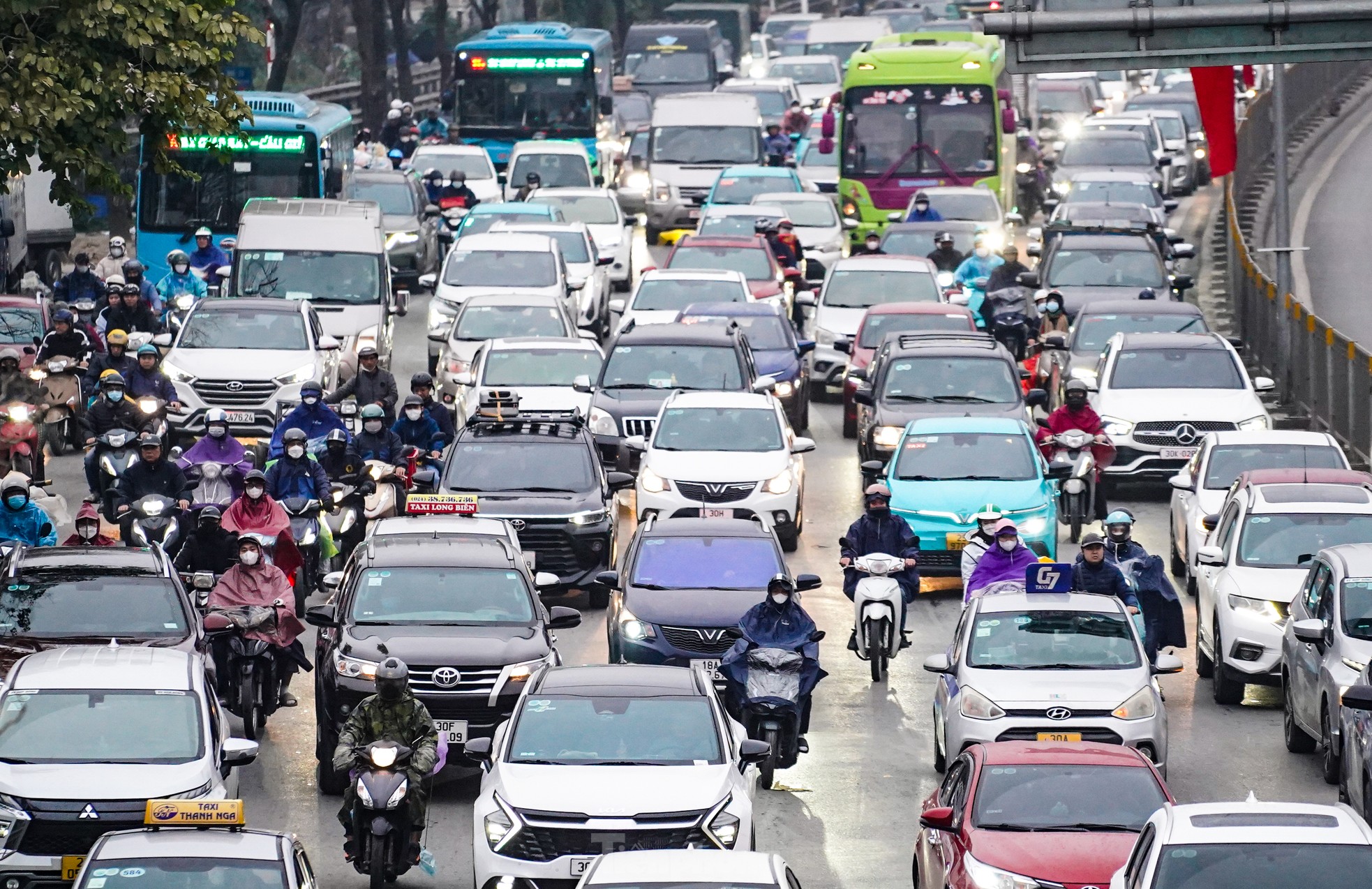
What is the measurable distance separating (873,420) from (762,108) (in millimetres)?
37598

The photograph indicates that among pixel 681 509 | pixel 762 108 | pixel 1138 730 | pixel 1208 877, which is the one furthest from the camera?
pixel 762 108

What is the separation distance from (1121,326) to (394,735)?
17.3 meters

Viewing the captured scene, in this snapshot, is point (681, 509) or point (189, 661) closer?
point (189, 661)

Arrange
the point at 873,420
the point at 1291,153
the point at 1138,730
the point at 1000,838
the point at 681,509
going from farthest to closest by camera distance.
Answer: the point at 1291,153 → the point at 873,420 → the point at 681,509 → the point at 1138,730 → the point at 1000,838

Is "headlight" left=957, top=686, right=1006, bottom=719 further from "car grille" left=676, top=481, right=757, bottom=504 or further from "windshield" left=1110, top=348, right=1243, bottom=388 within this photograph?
"windshield" left=1110, top=348, right=1243, bottom=388

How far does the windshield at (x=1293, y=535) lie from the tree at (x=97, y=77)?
28.9 ft

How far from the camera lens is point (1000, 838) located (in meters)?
13.6

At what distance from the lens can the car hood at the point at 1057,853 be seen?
13.3 meters

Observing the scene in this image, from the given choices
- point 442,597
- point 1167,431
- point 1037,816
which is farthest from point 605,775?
point 1167,431

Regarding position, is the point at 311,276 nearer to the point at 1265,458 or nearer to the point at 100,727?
the point at 1265,458

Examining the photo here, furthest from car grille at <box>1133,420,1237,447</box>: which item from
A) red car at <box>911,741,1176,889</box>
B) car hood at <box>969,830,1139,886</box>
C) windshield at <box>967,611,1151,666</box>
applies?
car hood at <box>969,830,1139,886</box>

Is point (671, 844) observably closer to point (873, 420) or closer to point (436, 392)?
point (873, 420)

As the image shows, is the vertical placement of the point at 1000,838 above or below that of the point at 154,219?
below

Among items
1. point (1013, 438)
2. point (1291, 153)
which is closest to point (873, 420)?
point (1013, 438)
